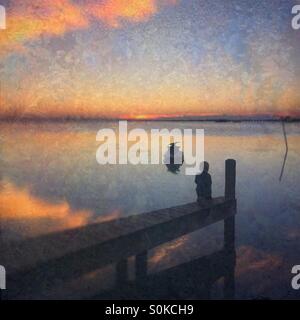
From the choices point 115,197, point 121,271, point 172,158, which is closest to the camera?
point 121,271

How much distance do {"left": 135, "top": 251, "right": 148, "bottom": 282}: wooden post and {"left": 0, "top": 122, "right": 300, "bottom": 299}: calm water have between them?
0.25 meters

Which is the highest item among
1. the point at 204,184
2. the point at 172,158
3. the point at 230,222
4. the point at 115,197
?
the point at 172,158

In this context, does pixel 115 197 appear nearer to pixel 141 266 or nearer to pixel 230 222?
pixel 141 266

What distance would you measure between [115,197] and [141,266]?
2.71 ft

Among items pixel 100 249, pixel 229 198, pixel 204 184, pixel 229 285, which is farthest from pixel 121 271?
pixel 229 198

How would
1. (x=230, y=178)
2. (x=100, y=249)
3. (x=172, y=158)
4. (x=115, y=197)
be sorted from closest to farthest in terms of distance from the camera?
(x=100, y=249)
(x=230, y=178)
(x=115, y=197)
(x=172, y=158)

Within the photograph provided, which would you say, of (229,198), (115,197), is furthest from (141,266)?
(229,198)

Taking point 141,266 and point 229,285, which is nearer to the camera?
point 141,266

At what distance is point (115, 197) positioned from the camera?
283 centimetres

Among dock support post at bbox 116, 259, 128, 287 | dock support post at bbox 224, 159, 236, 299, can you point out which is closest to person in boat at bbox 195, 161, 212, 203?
dock support post at bbox 224, 159, 236, 299

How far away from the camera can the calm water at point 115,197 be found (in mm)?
2307

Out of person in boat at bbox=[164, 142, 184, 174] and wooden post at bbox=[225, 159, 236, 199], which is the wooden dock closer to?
wooden post at bbox=[225, 159, 236, 199]

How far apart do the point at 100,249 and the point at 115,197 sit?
43.4 inches

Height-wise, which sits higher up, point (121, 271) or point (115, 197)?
point (115, 197)
